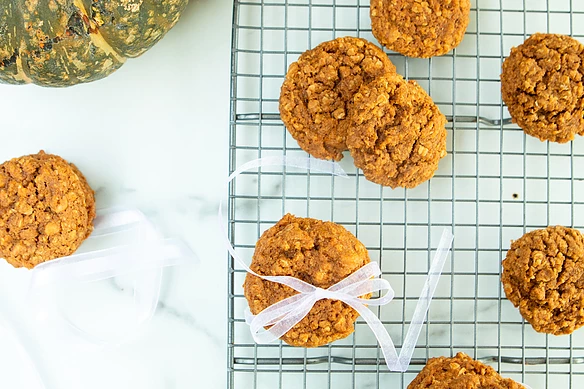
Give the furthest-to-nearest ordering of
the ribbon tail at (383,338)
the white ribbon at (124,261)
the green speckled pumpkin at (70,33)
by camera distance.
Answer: the white ribbon at (124,261) → the ribbon tail at (383,338) → the green speckled pumpkin at (70,33)

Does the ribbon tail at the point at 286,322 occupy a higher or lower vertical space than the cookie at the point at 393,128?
lower

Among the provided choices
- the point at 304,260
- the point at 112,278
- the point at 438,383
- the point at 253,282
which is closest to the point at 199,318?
the point at 112,278

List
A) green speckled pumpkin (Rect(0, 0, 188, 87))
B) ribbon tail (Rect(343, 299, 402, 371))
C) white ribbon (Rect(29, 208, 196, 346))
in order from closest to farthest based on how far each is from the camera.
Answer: green speckled pumpkin (Rect(0, 0, 188, 87)) → ribbon tail (Rect(343, 299, 402, 371)) → white ribbon (Rect(29, 208, 196, 346))

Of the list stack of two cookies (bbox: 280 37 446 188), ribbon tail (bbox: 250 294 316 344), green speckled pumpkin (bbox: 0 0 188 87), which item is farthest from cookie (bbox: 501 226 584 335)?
green speckled pumpkin (bbox: 0 0 188 87)

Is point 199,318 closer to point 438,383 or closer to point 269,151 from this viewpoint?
point 269,151

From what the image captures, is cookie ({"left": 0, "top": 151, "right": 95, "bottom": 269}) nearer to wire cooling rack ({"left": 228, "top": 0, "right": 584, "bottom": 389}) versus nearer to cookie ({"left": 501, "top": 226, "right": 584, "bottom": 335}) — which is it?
wire cooling rack ({"left": 228, "top": 0, "right": 584, "bottom": 389})

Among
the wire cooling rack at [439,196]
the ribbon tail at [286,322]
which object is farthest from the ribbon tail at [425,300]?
the ribbon tail at [286,322]

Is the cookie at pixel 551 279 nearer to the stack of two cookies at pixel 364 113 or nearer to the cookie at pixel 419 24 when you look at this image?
the stack of two cookies at pixel 364 113
